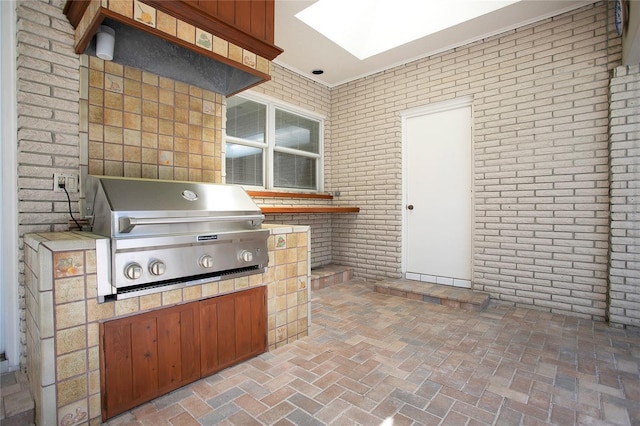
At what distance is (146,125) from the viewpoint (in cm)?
233

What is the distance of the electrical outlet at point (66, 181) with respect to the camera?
6.41 feet

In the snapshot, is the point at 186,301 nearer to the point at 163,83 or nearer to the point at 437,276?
the point at 163,83

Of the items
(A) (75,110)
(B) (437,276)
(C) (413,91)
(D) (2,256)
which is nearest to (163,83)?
(A) (75,110)

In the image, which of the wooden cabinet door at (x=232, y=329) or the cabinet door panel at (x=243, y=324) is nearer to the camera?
the wooden cabinet door at (x=232, y=329)

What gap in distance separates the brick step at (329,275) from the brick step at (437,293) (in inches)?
24.2

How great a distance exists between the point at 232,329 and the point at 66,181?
146cm

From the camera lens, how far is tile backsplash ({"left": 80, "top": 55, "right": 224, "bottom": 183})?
210 centimetres

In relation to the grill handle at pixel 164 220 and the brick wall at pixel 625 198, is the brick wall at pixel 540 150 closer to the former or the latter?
the brick wall at pixel 625 198

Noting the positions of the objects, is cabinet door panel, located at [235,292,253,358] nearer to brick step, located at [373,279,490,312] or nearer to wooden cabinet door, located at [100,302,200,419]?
wooden cabinet door, located at [100,302,200,419]

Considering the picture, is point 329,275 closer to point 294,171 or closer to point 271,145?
point 294,171

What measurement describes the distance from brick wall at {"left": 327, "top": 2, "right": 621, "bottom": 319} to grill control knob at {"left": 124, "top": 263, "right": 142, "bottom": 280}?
11.8 ft

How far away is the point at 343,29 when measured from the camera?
3.81 m

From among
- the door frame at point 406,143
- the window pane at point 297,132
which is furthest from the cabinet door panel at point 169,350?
the door frame at point 406,143

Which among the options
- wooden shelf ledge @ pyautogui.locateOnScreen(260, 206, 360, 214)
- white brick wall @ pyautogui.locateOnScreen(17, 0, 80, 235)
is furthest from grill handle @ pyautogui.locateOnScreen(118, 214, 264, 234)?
wooden shelf ledge @ pyautogui.locateOnScreen(260, 206, 360, 214)
